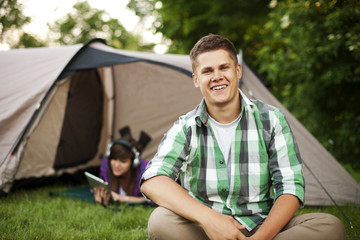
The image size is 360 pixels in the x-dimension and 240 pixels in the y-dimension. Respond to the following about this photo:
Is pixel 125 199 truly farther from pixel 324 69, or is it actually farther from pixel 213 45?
pixel 324 69

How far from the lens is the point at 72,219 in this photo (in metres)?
2.48

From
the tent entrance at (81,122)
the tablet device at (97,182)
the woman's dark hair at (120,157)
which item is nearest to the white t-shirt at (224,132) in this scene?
the tablet device at (97,182)

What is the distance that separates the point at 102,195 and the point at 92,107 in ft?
5.45

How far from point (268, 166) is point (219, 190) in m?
0.27

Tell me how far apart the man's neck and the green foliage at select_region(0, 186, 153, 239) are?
0.93 metres

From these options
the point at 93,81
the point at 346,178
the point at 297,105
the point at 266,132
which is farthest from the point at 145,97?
the point at 266,132

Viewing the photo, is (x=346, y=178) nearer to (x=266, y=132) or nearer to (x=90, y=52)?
(x=266, y=132)

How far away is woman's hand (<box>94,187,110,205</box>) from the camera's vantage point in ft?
9.26

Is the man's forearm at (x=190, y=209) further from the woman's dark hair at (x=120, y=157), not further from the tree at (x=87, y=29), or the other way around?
the tree at (x=87, y=29)

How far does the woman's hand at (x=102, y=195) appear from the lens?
2.82m

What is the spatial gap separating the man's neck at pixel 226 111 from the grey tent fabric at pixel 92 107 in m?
1.08

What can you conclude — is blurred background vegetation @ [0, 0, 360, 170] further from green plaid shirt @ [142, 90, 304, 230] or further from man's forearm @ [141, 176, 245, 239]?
man's forearm @ [141, 176, 245, 239]

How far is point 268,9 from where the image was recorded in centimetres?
632

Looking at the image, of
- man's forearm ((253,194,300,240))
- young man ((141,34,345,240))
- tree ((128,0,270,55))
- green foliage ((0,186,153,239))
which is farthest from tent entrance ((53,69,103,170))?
man's forearm ((253,194,300,240))
